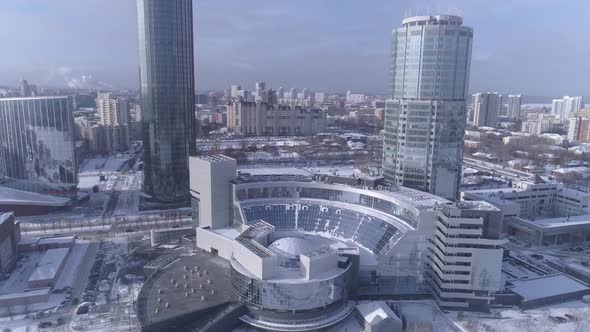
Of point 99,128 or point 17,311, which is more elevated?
point 99,128

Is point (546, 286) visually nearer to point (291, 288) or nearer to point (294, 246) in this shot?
point (294, 246)

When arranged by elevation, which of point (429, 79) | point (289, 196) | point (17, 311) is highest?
point (429, 79)

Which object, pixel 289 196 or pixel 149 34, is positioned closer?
pixel 289 196

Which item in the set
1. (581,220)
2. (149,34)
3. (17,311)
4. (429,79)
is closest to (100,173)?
(149,34)

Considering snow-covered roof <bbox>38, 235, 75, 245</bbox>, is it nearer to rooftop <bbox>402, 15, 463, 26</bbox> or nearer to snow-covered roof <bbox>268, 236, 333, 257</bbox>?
snow-covered roof <bbox>268, 236, 333, 257</bbox>

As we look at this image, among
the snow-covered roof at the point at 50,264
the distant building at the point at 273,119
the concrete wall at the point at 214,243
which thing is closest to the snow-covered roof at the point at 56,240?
the snow-covered roof at the point at 50,264

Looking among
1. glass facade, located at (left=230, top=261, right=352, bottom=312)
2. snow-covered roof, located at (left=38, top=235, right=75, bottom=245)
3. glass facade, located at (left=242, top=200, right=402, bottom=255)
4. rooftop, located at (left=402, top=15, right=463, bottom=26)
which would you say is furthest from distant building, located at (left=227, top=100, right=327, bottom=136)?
glass facade, located at (left=230, top=261, right=352, bottom=312)

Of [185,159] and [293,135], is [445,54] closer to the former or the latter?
[185,159]
